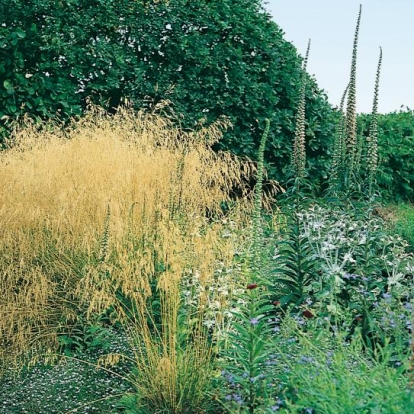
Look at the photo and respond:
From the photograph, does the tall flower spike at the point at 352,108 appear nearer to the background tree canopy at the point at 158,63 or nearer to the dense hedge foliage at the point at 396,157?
the background tree canopy at the point at 158,63

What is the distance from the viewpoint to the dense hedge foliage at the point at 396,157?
40.5 feet

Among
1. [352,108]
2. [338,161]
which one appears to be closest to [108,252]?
[338,161]

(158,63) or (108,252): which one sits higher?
(158,63)

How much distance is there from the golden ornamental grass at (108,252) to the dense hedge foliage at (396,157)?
620cm

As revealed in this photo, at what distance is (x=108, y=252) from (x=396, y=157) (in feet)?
29.6

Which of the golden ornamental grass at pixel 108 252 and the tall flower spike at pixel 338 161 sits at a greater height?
the tall flower spike at pixel 338 161

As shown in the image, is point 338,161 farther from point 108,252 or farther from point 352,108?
point 108,252

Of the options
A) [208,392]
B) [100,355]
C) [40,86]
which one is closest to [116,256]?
[100,355]

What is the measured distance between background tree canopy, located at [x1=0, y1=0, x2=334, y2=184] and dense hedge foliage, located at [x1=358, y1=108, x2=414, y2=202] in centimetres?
306

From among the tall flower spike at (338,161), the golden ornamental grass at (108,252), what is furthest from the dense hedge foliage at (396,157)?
the tall flower spike at (338,161)

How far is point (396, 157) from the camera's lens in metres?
12.6

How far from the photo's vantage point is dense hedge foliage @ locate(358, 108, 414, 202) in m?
12.4

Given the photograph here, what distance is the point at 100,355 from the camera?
456 cm

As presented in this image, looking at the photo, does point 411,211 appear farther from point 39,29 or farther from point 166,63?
point 39,29
